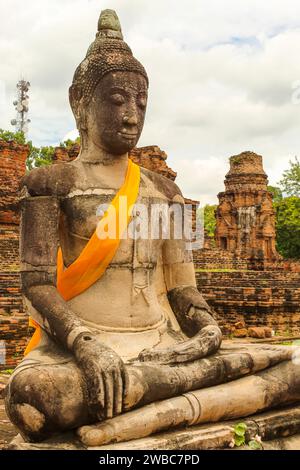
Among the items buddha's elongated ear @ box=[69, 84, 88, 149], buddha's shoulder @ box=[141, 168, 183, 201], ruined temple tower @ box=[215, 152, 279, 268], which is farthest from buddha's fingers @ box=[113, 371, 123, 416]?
ruined temple tower @ box=[215, 152, 279, 268]

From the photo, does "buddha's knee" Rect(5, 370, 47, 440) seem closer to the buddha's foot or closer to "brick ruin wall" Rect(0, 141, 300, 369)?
the buddha's foot

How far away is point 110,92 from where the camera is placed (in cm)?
353

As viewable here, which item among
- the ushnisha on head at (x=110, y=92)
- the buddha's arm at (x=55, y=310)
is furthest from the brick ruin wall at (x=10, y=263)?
the ushnisha on head at (x=110, y=92)

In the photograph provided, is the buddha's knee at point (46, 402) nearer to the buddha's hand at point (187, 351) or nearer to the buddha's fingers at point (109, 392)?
the buddha's fingers at point (109, 392)

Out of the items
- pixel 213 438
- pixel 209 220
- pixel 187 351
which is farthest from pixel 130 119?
pixel 209 220

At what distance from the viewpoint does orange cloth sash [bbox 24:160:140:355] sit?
3396mm

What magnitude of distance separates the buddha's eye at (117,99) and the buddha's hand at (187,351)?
1465mm

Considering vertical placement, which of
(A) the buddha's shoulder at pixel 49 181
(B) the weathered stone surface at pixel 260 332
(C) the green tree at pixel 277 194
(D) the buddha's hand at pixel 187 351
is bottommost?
(B) the weathered stone surface at pixel 260 332

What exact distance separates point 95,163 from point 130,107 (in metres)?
0.42

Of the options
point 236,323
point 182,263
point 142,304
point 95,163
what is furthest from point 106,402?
point 236,323

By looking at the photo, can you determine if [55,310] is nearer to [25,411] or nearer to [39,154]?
[25,411]

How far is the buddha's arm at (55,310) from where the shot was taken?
2791 millimetres

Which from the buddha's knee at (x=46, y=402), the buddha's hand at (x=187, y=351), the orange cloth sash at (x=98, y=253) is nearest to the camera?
the buddha's knee at (x=46, y=402)

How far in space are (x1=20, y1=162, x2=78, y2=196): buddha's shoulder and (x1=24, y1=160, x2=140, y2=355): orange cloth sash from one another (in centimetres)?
30
